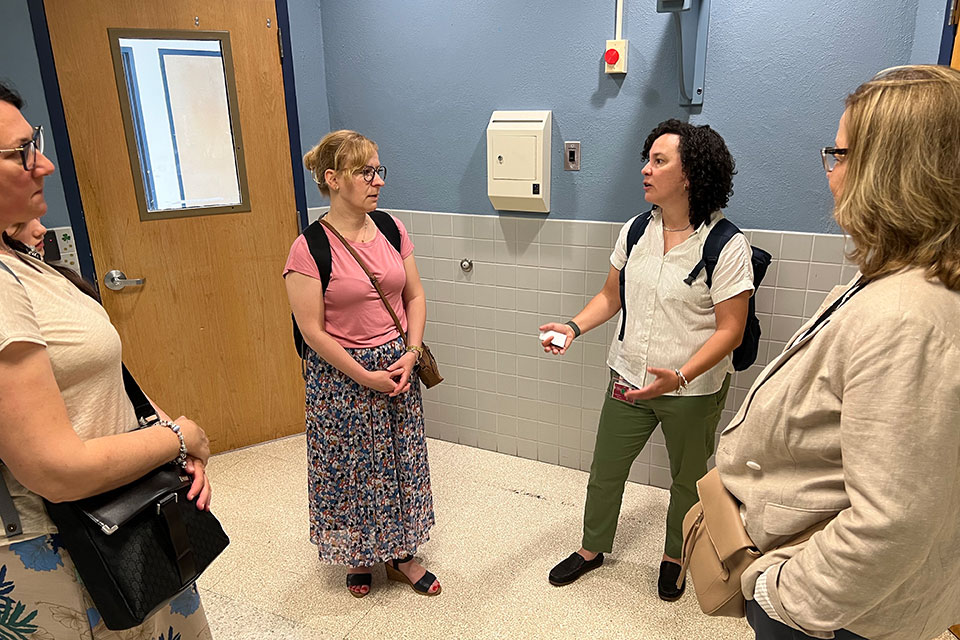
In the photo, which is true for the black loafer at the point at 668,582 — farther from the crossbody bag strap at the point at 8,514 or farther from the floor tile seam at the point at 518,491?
the crossbody bag strap at the point at 8,514

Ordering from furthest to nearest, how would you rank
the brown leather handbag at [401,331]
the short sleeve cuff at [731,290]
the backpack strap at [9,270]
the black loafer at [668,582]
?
the black loafer at [668,582], the brown leather handbag at [401,331], the short sleeve cuff at [731,290], the backpack strap at [9,270]

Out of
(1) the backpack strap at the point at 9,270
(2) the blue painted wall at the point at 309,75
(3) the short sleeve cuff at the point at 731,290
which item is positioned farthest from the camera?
(2) the blue painted wall at the point at 309,75

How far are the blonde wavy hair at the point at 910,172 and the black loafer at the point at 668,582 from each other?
1576 millimetres

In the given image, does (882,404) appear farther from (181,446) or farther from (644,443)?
(644,443)

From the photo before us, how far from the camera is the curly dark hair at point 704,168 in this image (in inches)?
74.9

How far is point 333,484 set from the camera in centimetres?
209

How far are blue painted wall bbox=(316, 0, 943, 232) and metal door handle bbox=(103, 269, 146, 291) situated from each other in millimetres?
1119

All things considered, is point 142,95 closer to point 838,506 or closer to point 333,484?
point 333,484

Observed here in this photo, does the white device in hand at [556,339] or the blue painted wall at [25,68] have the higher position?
the blue painted wall at [25,68]

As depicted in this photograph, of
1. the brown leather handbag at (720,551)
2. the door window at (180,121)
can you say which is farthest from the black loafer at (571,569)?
the door window at (180,121)

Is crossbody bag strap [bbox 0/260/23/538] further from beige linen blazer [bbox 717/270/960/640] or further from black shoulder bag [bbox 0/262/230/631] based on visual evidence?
beige linen blazer [bbox 717/270/960/640]

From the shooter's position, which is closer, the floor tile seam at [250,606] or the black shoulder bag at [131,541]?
the black shoulder bag at [131,541]

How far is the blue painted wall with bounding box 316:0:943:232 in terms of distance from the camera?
2.15 metres

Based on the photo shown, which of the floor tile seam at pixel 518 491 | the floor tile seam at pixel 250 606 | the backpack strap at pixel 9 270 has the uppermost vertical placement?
the backpack strap at pixel 9 270
